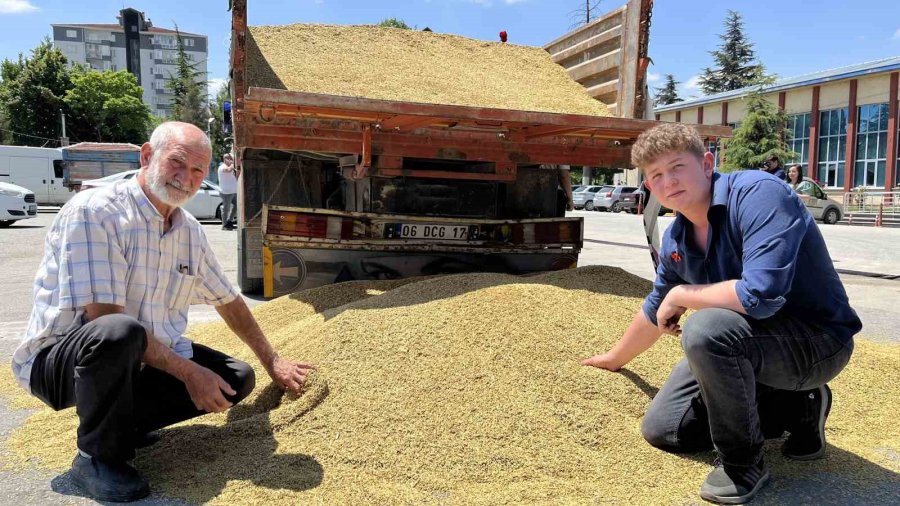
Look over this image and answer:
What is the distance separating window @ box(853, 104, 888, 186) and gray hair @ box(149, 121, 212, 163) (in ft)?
113

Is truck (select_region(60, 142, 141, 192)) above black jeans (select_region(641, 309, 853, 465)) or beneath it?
above

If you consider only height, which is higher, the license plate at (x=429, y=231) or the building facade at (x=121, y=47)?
the building facade at (x=121, y=47)

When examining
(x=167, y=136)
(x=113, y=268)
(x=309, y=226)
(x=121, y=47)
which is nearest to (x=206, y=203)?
(x=309, y=226)

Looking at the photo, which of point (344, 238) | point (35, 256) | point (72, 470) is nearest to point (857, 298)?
point (344, 238)

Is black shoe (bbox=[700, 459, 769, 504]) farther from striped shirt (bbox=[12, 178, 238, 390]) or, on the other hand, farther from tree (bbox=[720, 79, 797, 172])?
tree (bbox=[720, 79, 797, 172])

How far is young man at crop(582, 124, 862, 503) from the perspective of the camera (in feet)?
7.26

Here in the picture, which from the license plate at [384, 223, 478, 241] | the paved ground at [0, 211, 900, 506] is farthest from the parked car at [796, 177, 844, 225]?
the license plate at [384, 223, 478, 241]

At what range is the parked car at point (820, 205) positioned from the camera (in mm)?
23548

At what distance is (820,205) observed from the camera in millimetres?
23859

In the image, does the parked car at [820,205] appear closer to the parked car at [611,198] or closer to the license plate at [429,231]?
the parked car at [611,198]

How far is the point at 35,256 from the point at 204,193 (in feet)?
26.7

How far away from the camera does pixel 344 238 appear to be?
5234 millimetres

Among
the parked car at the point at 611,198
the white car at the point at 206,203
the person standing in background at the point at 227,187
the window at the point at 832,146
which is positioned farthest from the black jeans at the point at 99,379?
the window at the point at 832,146

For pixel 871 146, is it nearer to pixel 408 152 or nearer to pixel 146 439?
pixel 408 152
